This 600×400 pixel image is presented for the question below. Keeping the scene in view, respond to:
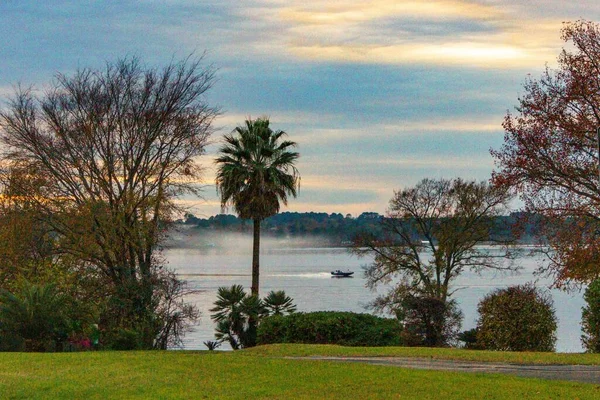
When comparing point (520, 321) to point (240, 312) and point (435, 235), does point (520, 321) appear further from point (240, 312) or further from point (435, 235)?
point (435, 235)

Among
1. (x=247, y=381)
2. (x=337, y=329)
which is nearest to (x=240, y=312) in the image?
(x=337, y=329)

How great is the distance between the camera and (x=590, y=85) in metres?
26.0

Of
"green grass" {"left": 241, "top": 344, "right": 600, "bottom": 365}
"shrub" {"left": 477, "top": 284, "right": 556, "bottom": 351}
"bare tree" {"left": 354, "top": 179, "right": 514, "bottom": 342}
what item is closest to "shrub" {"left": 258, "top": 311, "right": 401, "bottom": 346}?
"shrub" {"left": 477, "top": 284, "right": 556, "bottom": 351}

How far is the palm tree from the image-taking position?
1802 inches

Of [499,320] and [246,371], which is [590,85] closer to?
[499,320]

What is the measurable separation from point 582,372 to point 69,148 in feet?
78.4

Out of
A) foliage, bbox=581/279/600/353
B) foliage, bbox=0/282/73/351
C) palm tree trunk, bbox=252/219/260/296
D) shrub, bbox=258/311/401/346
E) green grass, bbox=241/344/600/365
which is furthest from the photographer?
palm tree trunk, bbox=252/219/260/296

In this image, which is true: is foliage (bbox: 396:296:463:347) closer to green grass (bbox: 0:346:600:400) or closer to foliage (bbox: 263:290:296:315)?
foliage (bbox: 263:290:296:315)

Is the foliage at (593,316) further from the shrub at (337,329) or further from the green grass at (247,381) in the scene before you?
the green grass at (247,381)

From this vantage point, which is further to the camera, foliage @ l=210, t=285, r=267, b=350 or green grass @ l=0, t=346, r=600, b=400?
foliage @ l=210, t=285, r=267, b=350

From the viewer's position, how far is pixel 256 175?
46000 millimetres

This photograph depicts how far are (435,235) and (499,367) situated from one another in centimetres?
3609

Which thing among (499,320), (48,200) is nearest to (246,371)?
(499,320)

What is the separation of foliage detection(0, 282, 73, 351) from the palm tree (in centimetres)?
2102
